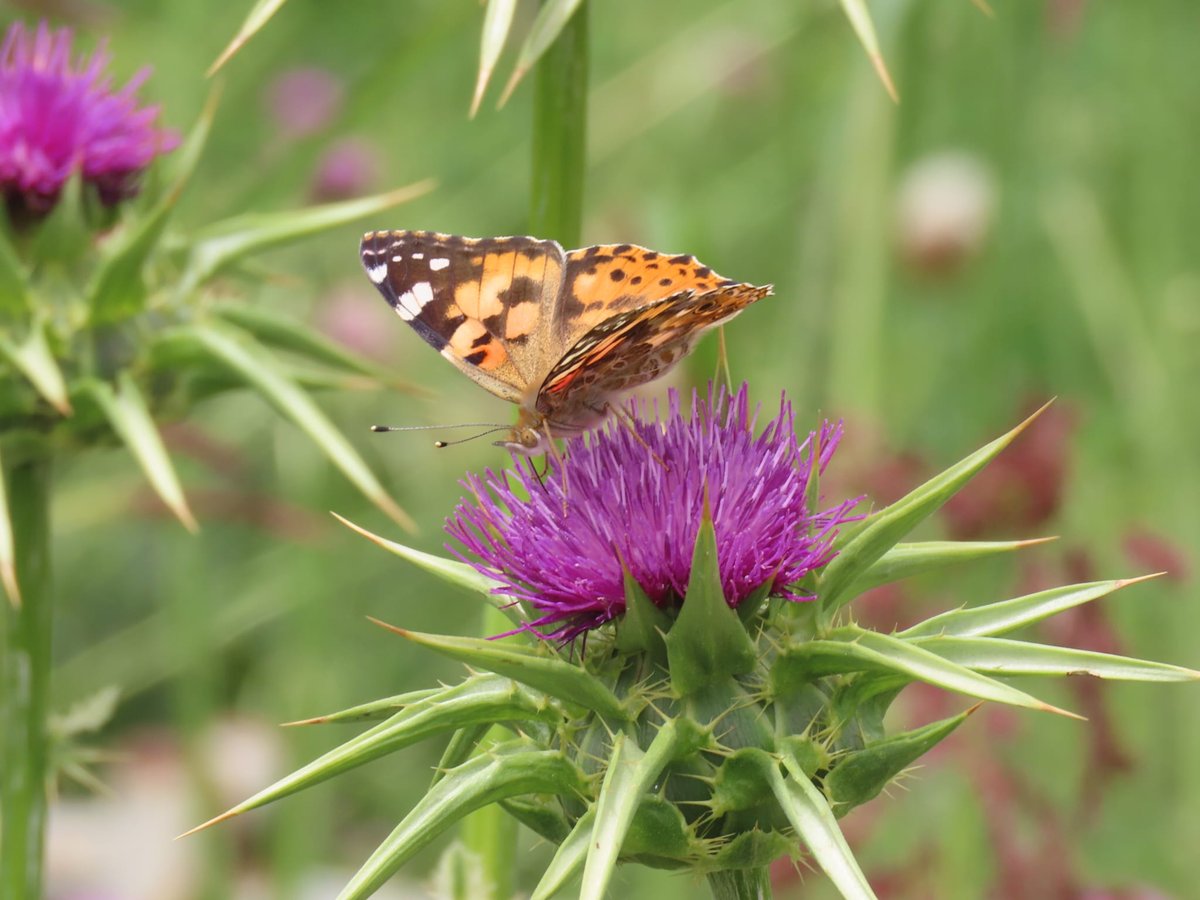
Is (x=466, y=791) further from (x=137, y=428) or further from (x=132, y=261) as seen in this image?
(x=132, y=261)

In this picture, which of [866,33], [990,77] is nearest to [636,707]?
[866,33]

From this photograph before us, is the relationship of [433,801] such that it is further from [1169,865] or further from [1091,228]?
[1091,228]

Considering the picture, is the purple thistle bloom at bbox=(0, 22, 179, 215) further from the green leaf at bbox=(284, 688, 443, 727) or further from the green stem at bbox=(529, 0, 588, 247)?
the green leaf at bbox=(284, 688, 443, 727)

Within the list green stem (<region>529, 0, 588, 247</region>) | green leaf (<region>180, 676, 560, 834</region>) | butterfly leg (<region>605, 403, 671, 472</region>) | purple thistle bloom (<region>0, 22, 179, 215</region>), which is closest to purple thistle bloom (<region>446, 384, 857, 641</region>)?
butterfly leg (<region>605, 403, 671, 472</region>)

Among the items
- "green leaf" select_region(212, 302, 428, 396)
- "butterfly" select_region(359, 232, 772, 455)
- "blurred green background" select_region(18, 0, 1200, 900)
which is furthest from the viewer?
"blurred green background" select_region(18, 0, 1200, 900)

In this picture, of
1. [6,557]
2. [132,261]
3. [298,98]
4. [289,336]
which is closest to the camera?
[6,557]

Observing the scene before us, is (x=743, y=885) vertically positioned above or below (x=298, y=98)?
below

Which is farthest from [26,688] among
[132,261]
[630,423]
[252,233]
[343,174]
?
[343,174]
